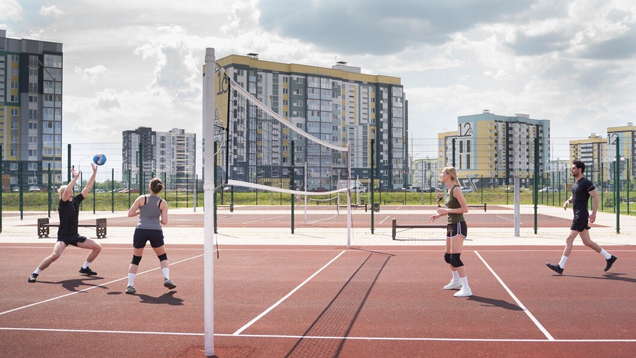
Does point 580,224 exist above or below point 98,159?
below

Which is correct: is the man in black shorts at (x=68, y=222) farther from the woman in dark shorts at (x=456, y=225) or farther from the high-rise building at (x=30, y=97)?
the high-rise building at (x=30, y=97)

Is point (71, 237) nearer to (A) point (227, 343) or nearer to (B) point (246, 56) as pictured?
(A) point (227, 343)

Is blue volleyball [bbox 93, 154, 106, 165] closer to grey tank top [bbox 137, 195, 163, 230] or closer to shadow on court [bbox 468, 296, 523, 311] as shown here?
grey tank top [bbox 137, 195, 163, 230]

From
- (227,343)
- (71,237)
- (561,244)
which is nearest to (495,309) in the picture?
(227,343)

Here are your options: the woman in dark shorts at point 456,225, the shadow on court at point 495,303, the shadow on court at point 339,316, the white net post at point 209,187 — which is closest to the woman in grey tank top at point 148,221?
the shadow on court at point 339,316

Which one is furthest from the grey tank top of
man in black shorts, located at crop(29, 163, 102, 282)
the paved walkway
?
the paved walkway

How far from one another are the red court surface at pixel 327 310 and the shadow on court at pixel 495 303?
0.01m

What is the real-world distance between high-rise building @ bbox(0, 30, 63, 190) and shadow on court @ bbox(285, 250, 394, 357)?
84836 mm

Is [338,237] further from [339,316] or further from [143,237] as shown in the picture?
[339,316]

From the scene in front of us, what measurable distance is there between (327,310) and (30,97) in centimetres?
9406

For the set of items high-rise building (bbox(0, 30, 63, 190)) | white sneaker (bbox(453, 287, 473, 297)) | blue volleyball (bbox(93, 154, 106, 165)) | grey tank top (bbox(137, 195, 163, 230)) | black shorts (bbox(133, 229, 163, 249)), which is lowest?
white sneaker (bbox(453, 287, 473, 297))

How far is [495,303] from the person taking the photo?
7895mm

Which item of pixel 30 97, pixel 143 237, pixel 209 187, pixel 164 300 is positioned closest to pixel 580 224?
pixel 164 300

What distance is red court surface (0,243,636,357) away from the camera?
5.73 m
